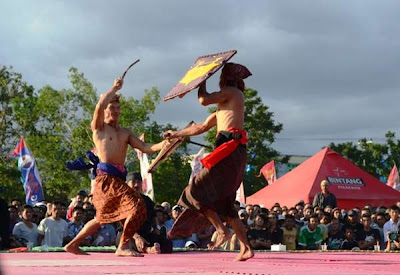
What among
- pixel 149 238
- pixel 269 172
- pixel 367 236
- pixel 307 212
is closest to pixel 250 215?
pixel 307 212

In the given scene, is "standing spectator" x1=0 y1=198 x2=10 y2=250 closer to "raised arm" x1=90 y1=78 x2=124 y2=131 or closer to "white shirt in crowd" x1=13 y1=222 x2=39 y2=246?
"white shirt in crowd" x1=13 y1=222 x2=39 y2=246

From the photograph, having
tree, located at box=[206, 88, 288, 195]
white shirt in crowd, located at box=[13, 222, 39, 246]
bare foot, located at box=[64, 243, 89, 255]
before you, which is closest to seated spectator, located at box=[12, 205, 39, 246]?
white shirt in crowd, located at box=[13, 222, 39, 246]

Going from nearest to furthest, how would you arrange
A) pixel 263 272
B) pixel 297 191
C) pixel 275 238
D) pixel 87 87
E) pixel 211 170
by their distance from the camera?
pixel 263 272, pixel 211 170, pixel 275 238, pixel 297 191, pixel 87 87

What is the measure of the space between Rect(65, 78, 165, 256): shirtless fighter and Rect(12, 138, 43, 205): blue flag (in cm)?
1015

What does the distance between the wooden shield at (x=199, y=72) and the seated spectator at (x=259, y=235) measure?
4536mm

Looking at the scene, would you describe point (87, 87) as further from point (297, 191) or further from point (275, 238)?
point (275, 238)

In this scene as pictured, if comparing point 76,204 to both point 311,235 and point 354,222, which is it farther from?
point 354,222

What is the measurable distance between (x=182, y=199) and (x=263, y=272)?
1945 millimetres

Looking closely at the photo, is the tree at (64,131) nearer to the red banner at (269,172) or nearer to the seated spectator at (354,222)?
the red banner at (269,172)

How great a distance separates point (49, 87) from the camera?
35.0 m

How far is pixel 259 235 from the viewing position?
10.7 m

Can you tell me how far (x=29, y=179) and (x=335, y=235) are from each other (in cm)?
893

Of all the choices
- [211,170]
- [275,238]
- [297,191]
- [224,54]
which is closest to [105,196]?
[211,170]

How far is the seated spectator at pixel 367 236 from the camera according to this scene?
11578mm
